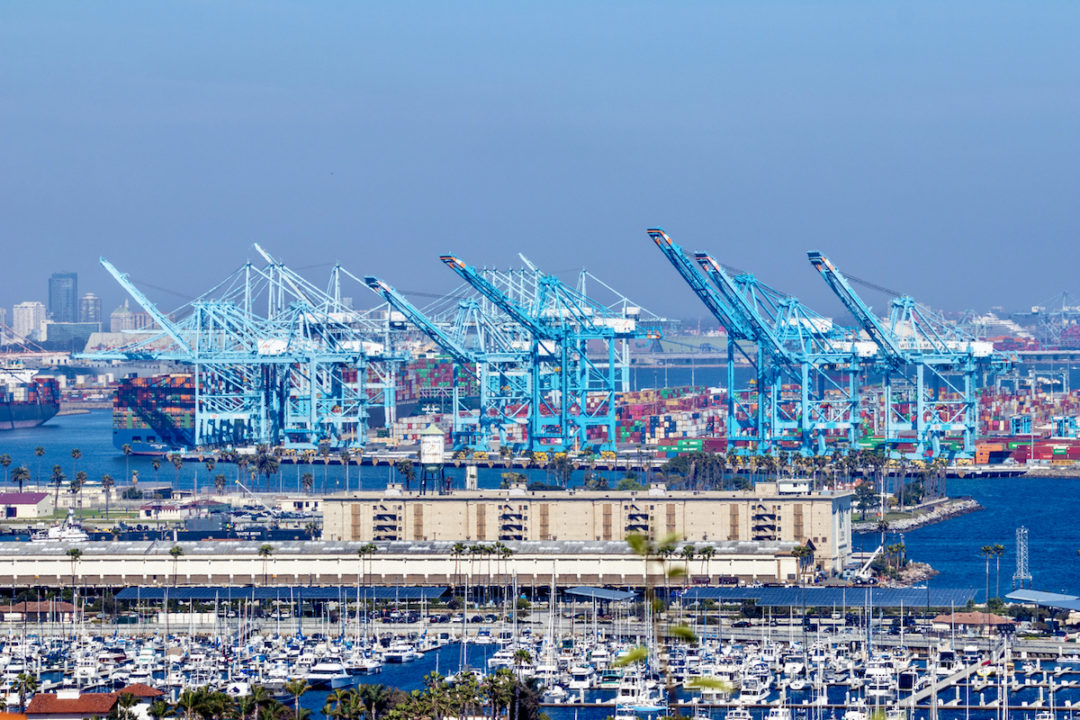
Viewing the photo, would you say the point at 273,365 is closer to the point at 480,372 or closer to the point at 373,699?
the point at 480,372

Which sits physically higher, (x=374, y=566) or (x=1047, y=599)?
(x=374, y=566)

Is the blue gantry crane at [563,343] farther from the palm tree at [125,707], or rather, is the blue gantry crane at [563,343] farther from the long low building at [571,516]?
the palm tree at [125,707]

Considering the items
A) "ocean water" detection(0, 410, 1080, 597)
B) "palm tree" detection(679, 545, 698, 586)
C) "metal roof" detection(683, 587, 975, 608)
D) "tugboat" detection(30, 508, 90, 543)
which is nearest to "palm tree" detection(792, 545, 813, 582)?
"palm tree" detection(679, 545, 698, 586)

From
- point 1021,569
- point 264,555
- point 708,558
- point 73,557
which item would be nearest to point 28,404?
point 73,557

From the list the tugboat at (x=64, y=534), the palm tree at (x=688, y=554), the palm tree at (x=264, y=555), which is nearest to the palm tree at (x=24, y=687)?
the palm tree at (x=264, y=555)

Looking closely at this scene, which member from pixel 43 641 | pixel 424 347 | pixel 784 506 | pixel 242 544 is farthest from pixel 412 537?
pixel 424 347

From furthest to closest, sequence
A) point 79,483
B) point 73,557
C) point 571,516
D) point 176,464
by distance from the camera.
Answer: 1. point 176,464
2. point 79,483
3. point 571,516
4. point 73,557

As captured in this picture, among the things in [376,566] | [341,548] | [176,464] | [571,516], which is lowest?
[376,566]
